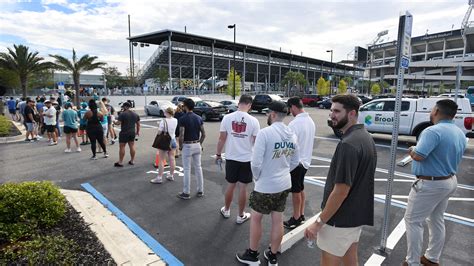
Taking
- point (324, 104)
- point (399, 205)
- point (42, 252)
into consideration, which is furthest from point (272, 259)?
point (324, 104)

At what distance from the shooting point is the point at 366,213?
7.23 ft

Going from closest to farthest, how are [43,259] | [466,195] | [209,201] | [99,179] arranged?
[43,259] < [209,201] < [466,195] < [99,179]

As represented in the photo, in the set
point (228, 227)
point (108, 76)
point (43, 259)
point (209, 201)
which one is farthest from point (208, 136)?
point (108, 76)

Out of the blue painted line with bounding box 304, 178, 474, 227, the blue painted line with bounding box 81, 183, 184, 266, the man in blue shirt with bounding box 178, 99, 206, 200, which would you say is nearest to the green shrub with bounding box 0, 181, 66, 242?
the blue painted line with bounding box 81, 183, 184, 266

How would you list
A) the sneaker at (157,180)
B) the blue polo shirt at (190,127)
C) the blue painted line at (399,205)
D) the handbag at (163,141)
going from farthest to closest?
the sneaker at (157,180) → the handbag at (163,141) → the blue polo shirt at (190,127) → the blue painted line at (399,205)

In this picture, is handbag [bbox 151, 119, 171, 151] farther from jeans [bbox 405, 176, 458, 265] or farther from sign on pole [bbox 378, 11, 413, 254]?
jeans [bbox 405, 176, 458, 265]

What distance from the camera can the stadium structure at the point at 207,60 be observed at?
3905cm

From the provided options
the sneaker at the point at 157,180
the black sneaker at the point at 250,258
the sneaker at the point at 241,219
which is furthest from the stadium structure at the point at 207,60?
the black sneaker at the point at 250,258

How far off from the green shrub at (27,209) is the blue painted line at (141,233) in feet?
2.86

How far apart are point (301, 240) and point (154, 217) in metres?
2.30

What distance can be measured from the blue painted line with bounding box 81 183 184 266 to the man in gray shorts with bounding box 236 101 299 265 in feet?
2.96

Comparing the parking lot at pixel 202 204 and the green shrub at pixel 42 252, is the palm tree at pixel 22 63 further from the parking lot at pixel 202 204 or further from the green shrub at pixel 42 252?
the green shrub at pixel 42 252

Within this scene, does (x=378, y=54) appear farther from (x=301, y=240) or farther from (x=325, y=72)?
(x=301, y=240)

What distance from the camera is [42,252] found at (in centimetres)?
274
